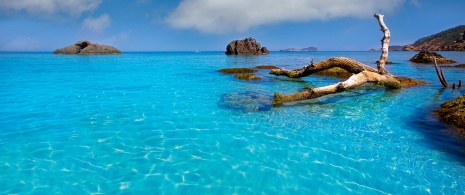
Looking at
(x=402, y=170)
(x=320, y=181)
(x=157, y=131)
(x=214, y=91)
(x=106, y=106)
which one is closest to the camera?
(x=320, y=181)

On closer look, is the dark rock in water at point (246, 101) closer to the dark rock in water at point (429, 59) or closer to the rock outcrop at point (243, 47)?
the dark rock in water at point (429, 59)

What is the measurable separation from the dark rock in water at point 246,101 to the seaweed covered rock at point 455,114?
26.0 ft

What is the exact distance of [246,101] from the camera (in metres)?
16.9

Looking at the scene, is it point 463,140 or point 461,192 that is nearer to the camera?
point 461,192

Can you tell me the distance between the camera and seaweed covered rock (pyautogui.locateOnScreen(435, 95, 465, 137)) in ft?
37.8

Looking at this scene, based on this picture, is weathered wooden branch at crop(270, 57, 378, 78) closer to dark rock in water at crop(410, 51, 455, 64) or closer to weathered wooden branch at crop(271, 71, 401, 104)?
weathered wooden branch at crop(271, 71, 401, 104)

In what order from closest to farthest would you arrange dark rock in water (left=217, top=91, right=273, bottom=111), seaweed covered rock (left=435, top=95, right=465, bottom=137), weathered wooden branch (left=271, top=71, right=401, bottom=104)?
seaweed covered rock (left=435, top=95, right=465, bottom=137) < dark rock in water (left=217, top=91, right=273, bottom=111) < weathered wooden branch (left=271, top=71, right=401, bottom=104)

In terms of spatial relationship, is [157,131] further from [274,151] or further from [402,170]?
[402,170]

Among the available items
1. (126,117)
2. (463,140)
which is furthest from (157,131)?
(463,140)

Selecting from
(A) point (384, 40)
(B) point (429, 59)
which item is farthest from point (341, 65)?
(B) point (429, 59)

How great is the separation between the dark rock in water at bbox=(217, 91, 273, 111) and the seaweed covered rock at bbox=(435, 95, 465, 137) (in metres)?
7.94

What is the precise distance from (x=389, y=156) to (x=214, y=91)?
1397 cm

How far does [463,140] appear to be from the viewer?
10172 millimetres

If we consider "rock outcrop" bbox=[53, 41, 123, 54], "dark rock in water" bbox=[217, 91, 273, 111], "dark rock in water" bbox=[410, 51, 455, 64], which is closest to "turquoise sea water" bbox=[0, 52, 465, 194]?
"dark rock in water" bbox=[217, 91, 273, 111]
